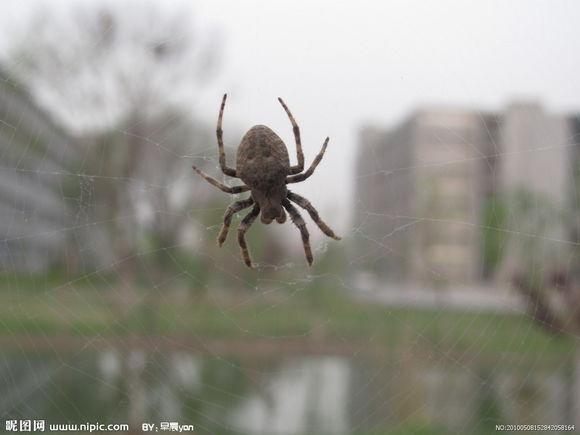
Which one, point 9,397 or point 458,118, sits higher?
point 458,118

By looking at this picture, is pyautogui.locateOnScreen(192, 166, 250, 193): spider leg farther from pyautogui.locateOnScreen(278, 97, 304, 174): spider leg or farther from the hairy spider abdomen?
pyautogui.locateOnScreen(278, 97, 304, 174): spider leg

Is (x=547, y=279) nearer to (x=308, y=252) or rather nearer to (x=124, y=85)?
(x=308, y=252)

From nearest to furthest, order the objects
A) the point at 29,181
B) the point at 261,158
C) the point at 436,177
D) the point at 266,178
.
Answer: the point at 261,158 → the point at 266,178 → the point at 29,181 → the point at 436,177

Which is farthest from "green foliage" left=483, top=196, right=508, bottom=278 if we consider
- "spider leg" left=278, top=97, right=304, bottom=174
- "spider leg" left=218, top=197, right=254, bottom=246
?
"spider leg" left=278, top=97, right=304, bottom=174

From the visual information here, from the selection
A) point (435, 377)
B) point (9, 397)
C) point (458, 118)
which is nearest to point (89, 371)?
point (9, 397)

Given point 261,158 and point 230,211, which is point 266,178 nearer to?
point 261,158

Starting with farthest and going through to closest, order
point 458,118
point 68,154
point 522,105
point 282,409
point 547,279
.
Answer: point 458,118, point 547,279, point 522,105, point 282,409, point 68,154

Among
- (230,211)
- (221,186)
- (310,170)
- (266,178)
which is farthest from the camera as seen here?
(230,211)

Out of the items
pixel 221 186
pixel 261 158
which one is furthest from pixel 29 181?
pixel 261 158
